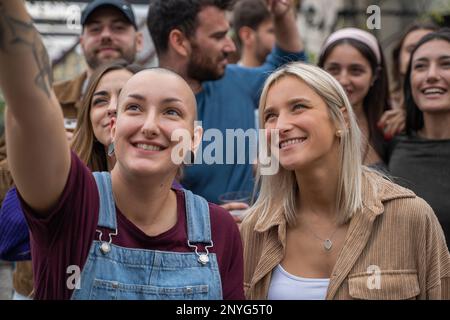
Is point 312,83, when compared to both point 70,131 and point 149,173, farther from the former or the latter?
point 70,131

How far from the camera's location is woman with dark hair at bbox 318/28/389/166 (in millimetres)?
4383

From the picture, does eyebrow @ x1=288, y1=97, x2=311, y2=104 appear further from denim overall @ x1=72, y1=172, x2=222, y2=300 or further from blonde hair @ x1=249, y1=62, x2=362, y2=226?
denim overall @ x1=72, y1=172, x2=222, y2=300

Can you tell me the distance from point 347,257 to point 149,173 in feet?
3.17

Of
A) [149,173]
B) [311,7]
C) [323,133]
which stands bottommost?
[149,173]

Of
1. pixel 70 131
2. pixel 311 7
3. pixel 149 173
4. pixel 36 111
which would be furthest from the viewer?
pixel 311 7

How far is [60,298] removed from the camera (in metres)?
2.17

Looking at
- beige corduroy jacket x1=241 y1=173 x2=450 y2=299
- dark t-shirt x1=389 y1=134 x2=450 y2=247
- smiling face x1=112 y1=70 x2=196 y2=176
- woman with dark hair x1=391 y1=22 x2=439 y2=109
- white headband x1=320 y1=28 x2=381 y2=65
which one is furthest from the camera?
woman with dark hair x1=391 y1=22 x2=439 y2=109

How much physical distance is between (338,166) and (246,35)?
9.57 ft

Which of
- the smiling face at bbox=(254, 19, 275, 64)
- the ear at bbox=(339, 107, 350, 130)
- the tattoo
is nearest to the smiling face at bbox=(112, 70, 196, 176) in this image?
the tattoo

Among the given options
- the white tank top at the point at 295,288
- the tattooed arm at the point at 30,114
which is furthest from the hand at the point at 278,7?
the tattooed arm at the point at 30,114

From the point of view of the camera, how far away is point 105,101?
344cm

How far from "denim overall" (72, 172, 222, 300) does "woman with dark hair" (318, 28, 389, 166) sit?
7.24 ft

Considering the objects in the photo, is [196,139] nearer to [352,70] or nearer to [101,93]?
[101,93]
